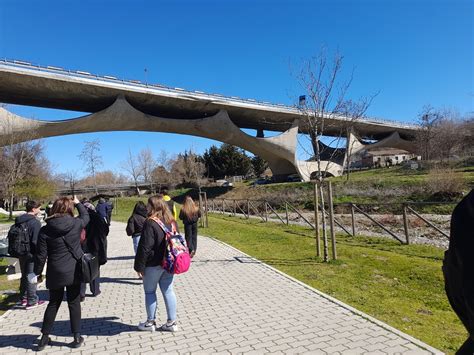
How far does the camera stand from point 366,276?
21.8 feet

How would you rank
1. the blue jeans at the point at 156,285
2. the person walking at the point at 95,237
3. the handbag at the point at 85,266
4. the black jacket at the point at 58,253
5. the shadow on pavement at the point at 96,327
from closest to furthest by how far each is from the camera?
the black jacket at the point at 58,253
the handbag at the point at 85,266
the blue jeans at the point at 156,285
the shadow on pavement at the point at 96,327
the person walking at the point at 95,237

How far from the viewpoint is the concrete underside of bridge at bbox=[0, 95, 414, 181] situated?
2764 centimetres

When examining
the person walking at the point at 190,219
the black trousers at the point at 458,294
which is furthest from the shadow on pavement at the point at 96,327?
the black trousers at the point at 458,294

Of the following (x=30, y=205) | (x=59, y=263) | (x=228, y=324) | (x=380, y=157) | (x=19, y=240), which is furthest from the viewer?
(x=380, y=157)

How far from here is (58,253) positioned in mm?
3965

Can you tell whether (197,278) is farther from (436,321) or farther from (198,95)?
Result: (198,95)

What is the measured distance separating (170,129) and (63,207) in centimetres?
3509

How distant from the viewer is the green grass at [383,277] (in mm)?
4344

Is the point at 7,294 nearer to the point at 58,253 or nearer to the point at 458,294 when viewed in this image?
the point at 58,253

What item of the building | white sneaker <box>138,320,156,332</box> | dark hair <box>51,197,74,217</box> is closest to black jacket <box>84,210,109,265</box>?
dark hair <box>51,197,74,217</box>

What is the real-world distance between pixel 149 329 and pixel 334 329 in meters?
2.33

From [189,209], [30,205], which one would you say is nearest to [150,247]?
[30,205]

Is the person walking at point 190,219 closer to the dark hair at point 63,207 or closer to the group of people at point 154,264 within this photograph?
the group of people at point 154,264

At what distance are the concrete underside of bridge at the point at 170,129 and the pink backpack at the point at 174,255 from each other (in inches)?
580
